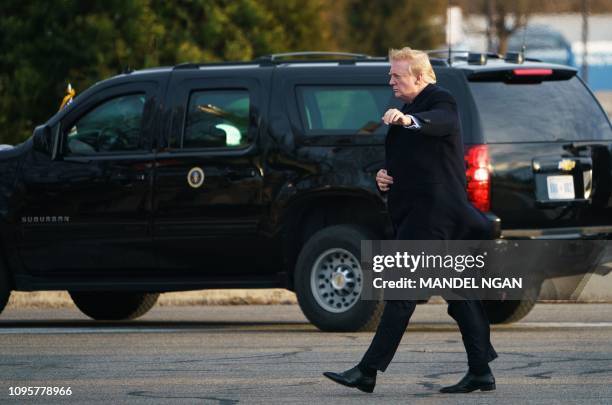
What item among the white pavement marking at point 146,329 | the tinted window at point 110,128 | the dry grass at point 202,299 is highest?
the tinted window at point 110,128

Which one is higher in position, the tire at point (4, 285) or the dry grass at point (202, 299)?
the tire at point (4, 285)

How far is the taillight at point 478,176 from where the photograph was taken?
1152 centimetres

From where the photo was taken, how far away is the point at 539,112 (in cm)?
1204

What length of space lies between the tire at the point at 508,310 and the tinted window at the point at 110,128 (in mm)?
3004

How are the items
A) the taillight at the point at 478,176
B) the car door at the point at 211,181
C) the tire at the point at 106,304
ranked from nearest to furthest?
the taillight at the point at 478,176, the car door at the point at 211,181, the tire at the point at 106,304

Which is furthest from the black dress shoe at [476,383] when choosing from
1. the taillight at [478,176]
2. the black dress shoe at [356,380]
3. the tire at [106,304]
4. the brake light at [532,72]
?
the tire at [106,304]

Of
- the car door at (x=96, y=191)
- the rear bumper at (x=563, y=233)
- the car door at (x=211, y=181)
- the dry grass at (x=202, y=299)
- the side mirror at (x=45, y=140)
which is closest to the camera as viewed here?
the rear bumper at (x=563, y=233)

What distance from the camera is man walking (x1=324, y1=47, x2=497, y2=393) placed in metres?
8.38

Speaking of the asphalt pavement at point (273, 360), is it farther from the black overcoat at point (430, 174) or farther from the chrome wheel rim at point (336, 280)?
the black overcoat at point (430, 174)

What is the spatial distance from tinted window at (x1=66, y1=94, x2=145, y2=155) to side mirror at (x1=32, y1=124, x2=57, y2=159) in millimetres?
114

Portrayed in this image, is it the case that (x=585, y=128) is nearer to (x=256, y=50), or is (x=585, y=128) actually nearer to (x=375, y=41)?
(x=256, y=50)

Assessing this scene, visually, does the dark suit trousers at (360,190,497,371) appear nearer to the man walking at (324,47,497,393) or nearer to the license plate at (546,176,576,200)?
the man walking at (324,47,497,393)

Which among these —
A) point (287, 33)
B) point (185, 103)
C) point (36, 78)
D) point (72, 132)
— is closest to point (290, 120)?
point (185, 103)

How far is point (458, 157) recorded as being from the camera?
8492mm
